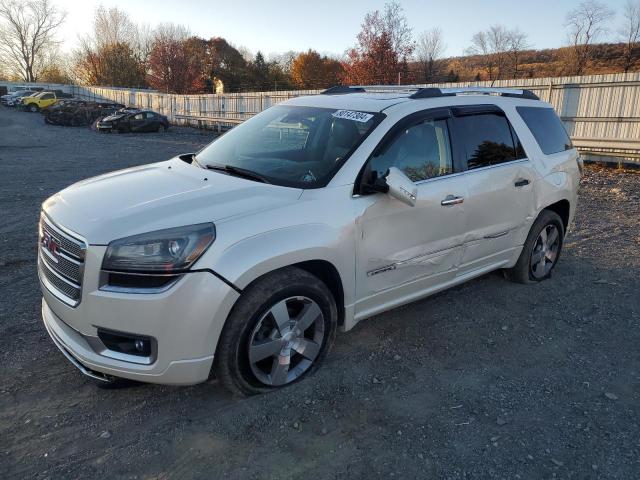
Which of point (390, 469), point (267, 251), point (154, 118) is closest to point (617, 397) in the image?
point (390, 469)

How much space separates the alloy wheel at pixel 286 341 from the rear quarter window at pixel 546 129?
301 centimetres

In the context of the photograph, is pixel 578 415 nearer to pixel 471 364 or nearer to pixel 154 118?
pixel 471 364

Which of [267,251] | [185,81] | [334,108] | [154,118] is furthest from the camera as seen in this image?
[185,81]

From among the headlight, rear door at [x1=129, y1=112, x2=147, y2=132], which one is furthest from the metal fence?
rear door at [x1=129, y1=112, x2=147, y2=132]

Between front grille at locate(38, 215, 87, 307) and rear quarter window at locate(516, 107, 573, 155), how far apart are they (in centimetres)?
401

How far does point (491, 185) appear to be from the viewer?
419cm

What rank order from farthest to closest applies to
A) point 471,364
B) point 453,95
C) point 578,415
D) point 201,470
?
point 453,95 < point 471,364 < point 578,415 < point 201,470

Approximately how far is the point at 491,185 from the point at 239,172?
6.91ft

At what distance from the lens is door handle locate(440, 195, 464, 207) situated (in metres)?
3.79

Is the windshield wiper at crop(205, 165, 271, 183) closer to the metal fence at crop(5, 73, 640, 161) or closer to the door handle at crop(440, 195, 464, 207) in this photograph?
the door handle at crop(440, 195, 464, 207)

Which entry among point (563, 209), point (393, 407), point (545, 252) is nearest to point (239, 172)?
point (393, 407)

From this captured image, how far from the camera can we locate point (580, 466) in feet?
8.74

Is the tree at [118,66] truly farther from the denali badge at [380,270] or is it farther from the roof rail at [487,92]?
the denali badge at [380,270]

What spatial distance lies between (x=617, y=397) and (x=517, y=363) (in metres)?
0.65
